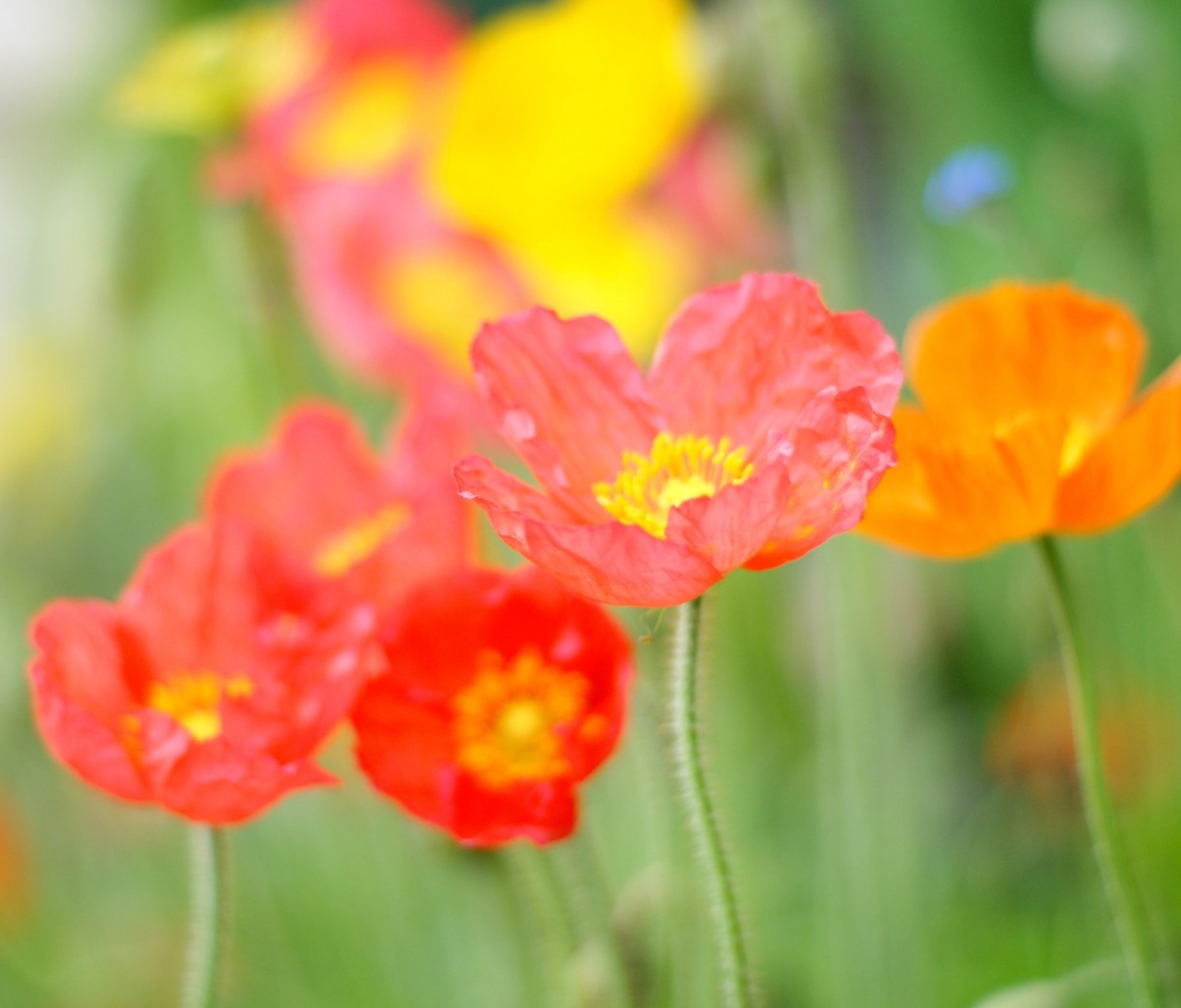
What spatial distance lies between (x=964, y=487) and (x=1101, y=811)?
71mm

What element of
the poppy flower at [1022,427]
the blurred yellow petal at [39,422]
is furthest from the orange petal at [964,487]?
the blurred yellow petal at [39,422]

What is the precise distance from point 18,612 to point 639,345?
39 centimetres

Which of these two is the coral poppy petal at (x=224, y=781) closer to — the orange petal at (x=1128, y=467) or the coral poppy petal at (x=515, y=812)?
the coral poppy petal at (x=515, y=812)

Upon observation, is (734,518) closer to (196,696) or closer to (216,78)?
(196,696)

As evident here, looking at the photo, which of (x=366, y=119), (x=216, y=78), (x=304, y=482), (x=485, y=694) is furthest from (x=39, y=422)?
(x=485, y=694)

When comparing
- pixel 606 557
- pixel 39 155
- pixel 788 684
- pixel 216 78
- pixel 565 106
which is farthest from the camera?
pixel 39 155

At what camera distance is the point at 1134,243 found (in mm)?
839

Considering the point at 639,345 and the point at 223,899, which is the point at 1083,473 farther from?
the point at 639,345

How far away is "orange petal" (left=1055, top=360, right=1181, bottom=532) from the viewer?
0.31 metres

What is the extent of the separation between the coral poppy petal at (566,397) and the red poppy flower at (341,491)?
5 cm

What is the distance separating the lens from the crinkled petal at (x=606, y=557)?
261 millimetres

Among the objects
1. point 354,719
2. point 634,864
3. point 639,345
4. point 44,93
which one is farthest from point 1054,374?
point 44,93

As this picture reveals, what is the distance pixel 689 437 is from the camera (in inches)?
12.9

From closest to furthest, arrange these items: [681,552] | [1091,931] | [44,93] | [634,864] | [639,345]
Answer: [681,552]
[1091,931]
[634,864]
[639,345]
[44,93]
